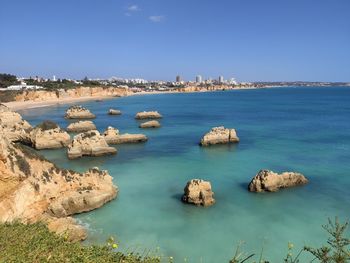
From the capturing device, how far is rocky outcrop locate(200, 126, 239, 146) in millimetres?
38153

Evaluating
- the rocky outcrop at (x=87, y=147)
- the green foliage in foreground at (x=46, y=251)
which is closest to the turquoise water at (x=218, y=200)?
the rocky outcrop at (x=87, y=147)

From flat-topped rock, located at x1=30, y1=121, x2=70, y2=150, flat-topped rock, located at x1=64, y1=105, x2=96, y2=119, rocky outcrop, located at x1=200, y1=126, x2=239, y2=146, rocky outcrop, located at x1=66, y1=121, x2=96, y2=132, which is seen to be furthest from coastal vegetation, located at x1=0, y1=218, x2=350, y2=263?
flat-topped rock, located at x1=64, y1=105, x2=96, y2=119

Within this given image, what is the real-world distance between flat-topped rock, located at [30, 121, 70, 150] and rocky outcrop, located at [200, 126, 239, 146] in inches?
535

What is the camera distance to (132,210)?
766 inches

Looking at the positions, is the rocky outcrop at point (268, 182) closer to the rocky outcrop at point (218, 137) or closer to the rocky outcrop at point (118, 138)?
the rocky outcrop at point (218, 137)

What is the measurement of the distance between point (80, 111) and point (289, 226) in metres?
54.2

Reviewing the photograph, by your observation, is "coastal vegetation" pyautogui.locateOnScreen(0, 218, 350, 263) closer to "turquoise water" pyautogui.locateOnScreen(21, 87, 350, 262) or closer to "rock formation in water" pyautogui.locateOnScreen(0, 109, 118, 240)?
"turquoise water" pyautogui.locateOnScreen(21, 87, 350, 262)

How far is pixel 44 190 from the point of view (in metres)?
17.4

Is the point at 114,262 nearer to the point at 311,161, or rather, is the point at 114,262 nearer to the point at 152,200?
the point at 152,200

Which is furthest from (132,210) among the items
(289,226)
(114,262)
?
(114,262)

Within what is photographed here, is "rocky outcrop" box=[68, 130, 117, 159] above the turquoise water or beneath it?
above

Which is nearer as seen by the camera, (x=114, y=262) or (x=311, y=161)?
(x=114, y=262)

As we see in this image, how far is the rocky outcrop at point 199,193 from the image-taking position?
1983 cm

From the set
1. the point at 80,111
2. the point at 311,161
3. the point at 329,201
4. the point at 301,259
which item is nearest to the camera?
the point at 301,259
